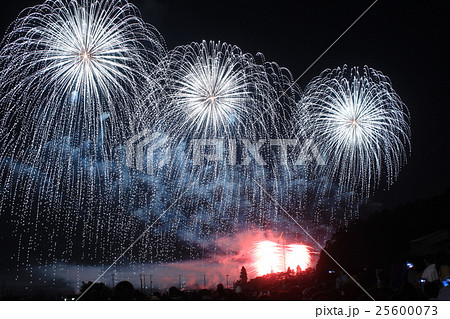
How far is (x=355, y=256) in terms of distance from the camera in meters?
53.2

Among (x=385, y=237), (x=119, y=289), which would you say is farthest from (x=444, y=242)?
(x=119, y=289)

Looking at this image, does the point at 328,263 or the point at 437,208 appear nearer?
the point at 437,208

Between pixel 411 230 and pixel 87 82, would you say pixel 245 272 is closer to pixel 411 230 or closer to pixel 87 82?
pixel 411 230

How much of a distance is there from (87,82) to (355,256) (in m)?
43.1

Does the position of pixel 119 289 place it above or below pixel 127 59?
below

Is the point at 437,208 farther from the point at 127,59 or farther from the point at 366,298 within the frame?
the point at 366,298

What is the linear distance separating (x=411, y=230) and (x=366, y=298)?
42.8 m

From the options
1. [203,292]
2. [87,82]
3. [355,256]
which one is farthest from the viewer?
[355,256]
